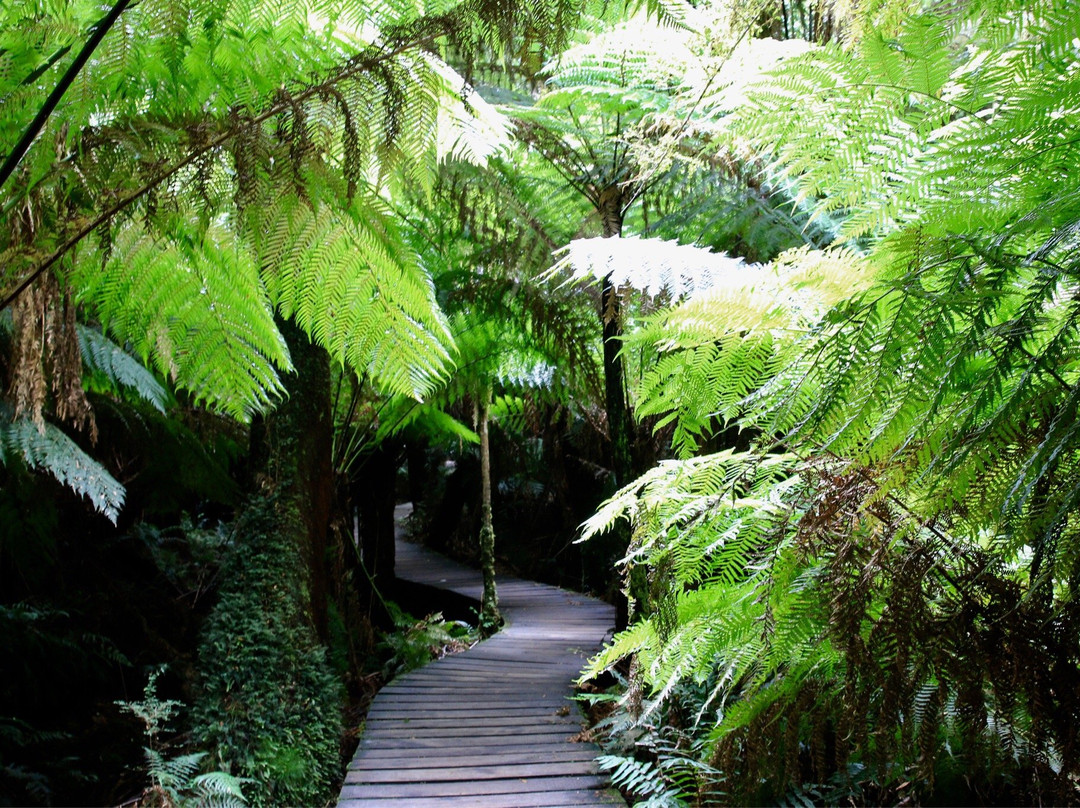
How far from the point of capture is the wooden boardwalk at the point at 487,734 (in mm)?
3201

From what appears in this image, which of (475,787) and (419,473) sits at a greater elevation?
(419,473)

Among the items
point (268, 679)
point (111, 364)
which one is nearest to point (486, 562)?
point (268, 679)

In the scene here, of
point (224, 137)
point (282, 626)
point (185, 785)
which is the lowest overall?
point (185, 785)

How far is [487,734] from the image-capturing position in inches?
153

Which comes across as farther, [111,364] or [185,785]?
[185,785]

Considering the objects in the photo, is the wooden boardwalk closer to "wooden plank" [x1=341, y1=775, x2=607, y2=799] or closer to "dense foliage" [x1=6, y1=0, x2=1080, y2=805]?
"wooden plank" [x1=341, y1=775, x2=607, y2=799]

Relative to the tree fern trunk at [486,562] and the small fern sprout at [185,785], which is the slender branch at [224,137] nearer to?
the small fern sprout at [185,785]

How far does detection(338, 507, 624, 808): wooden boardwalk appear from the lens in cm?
320

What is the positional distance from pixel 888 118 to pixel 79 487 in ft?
8.14

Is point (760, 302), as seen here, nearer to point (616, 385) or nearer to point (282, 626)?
point (616, 385)

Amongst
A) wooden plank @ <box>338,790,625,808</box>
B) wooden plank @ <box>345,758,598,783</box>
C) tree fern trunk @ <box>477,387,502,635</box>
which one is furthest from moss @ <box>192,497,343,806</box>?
tree fern trunk @ <box>477,387,502,635</box>

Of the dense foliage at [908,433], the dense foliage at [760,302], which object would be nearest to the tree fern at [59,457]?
the dense foliage at [760,302]

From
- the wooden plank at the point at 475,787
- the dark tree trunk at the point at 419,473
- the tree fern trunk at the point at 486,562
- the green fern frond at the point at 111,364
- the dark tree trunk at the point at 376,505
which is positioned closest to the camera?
the green fern frond at the point at 111,364

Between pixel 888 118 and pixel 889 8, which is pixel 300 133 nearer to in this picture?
pixel 888 118
